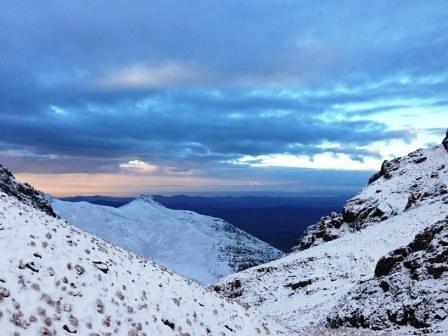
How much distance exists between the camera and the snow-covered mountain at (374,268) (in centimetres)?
2433

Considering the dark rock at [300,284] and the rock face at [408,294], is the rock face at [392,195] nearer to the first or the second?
the dark rock at [300,284]

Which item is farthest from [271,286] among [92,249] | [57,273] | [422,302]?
[57,273]

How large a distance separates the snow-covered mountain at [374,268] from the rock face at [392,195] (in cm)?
22

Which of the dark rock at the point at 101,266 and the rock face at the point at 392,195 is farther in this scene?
the rock face at the point at 392,195

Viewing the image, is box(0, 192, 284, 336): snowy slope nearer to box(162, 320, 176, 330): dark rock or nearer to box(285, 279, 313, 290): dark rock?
box(162, 320, 176, 330): dark rock

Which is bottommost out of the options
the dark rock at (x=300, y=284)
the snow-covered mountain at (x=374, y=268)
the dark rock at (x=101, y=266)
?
the dark rock at (x=300, y=284)

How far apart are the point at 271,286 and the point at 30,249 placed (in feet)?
142

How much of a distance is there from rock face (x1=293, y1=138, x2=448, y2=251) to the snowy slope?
6139cm

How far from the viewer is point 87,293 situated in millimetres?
15859

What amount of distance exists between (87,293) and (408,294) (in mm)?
17085

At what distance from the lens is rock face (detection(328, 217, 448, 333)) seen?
2197 cm

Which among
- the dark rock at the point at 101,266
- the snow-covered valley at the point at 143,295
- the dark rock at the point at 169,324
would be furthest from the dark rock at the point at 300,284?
the dark rock at the point at 169,324

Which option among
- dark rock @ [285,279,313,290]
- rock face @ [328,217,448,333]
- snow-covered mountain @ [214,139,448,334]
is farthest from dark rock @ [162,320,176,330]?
dark rock @ [285,279,313,290]

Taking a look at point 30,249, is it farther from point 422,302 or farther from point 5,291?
point 422,302
